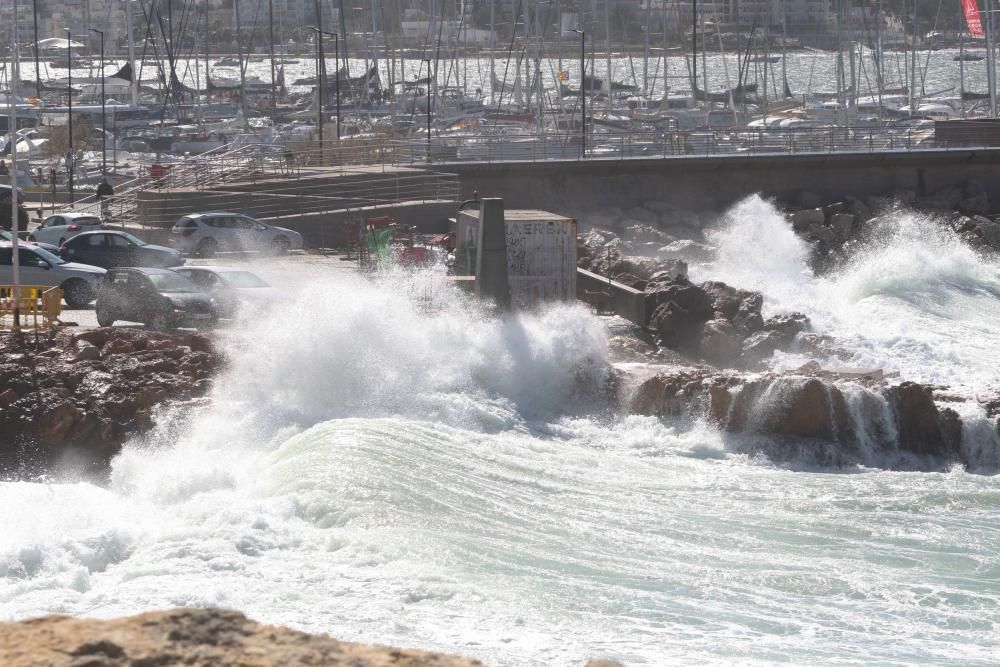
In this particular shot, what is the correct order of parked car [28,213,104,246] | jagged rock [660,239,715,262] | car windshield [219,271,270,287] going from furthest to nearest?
jagged rock [660,239,715,262], parked car [28,213,104,246], car windshield [219,271,270,287]

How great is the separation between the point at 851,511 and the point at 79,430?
428 inches

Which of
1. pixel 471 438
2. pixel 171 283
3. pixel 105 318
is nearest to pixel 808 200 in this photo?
pixel 171 283

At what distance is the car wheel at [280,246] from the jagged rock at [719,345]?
12424mm

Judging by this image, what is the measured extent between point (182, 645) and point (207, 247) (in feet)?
96.8

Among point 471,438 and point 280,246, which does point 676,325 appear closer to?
point 471,438

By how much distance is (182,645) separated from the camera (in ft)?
21.2

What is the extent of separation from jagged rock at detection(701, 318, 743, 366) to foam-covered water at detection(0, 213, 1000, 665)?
8.97ft

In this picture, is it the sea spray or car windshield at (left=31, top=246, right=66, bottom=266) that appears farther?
the sea spray

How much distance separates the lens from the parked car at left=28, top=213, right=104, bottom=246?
3722cm

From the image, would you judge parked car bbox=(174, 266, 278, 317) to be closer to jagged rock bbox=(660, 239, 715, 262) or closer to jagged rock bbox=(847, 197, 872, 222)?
jagged rock bbox=(660, 239, 715, 262)

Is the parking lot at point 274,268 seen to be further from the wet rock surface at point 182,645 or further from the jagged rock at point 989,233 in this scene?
the jagged rock at point 989,233

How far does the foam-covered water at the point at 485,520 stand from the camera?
13.0 metres

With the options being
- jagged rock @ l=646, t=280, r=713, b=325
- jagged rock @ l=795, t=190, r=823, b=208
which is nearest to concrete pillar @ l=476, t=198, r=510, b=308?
jagged rock @ l=646, t=280, r=713, b=325

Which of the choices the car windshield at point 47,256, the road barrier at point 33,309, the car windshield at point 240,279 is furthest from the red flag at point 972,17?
the road barrier at point 33,309
